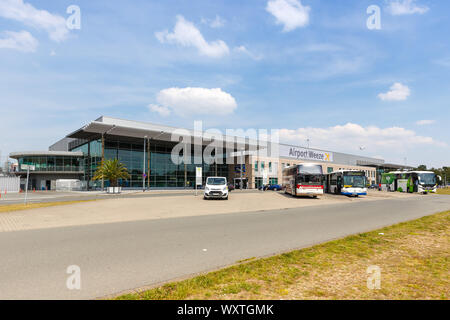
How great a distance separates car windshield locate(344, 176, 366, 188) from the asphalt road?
2225 cm

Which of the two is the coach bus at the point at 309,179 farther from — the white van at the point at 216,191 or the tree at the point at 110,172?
the tree at the point at 110,172

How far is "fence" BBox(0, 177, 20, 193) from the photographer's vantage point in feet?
136

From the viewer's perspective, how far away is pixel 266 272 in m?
4.61

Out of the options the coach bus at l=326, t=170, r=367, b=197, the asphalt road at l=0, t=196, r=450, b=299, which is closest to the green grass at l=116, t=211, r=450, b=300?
the asphalt road at l=0, t=196, r=450, b=299

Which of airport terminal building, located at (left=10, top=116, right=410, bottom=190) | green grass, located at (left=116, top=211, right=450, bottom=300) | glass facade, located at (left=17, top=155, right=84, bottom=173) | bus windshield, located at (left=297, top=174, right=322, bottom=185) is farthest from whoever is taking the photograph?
glass facade, located at (left=17, top=155, right=84, bottom=173)

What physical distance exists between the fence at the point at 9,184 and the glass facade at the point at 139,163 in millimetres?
10380

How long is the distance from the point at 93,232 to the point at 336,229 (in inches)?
328

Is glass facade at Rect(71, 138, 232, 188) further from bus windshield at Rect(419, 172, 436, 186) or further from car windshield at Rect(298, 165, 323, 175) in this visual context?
bus windshield at Rect(419, 172, 436, 186)

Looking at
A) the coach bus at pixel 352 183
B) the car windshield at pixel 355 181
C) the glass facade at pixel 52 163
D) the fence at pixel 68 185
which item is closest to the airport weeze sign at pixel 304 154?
the coach bus at pixel 352 183
